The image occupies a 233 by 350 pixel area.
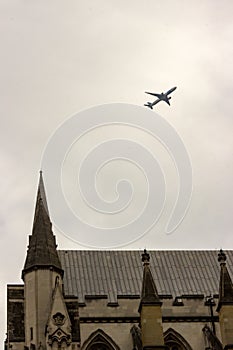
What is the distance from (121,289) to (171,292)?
2.41 metres

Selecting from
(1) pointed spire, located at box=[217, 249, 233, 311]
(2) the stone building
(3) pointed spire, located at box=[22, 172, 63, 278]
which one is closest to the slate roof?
(2) the stone building

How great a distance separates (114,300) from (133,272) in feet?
9.55

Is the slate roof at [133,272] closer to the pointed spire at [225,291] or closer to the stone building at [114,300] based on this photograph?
the stone building at [114,300]

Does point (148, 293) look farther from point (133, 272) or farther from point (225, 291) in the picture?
point (133, 272)

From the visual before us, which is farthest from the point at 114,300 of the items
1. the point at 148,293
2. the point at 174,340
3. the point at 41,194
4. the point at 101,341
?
the point at 41,194

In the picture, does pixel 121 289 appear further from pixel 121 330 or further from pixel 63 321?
pixel 63 321

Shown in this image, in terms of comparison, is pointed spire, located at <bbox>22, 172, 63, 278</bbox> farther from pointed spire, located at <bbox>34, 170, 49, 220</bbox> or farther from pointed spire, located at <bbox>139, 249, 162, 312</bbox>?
pointed spire, located at <bbox>139, 249, 162, 312</bbox>

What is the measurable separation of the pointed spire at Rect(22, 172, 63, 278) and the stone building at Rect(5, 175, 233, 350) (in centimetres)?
4

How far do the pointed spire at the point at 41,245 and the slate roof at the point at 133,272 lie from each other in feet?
8.78

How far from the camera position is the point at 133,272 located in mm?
41875

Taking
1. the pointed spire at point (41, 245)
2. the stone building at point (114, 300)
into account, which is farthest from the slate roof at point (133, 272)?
the pointed spire at point (41, 245)

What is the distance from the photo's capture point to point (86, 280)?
4094cm

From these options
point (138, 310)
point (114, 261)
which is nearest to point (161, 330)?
point (138, 310)

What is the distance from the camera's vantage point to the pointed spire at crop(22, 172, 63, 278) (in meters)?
36.7
